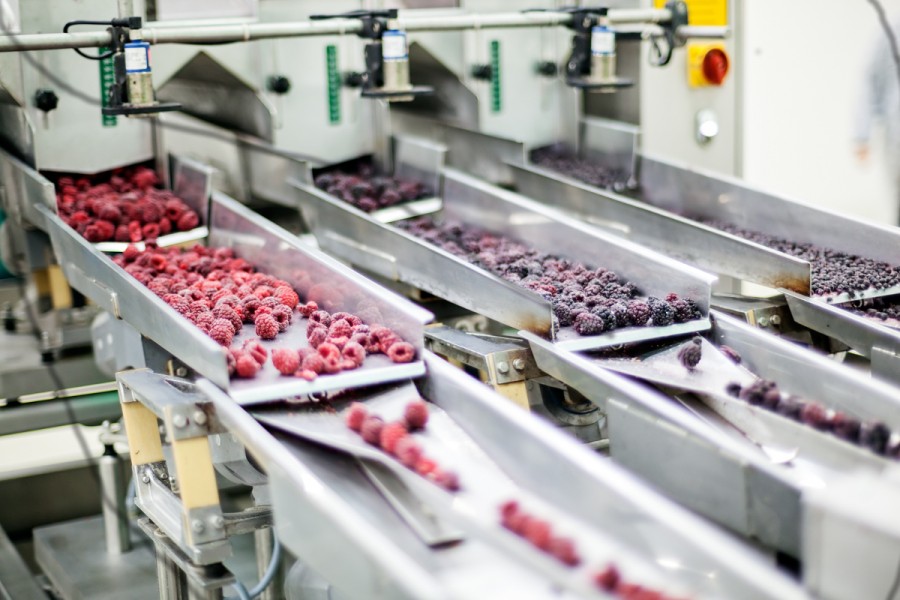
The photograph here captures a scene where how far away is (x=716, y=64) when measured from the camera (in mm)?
3660

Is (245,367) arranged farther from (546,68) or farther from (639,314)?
(546,68)

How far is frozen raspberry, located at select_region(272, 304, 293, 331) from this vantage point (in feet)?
7.59

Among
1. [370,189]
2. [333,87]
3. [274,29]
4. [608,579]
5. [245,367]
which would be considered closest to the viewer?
[608,579]

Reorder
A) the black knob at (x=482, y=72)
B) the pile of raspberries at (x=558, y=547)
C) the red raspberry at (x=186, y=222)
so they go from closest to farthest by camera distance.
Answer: the pile of raspberries at (x=558, y=547) → the red raspberry at (x=186, y=222) → the black knob at (x=482, y=72)

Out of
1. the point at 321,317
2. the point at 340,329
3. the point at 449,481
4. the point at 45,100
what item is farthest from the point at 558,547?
the point at 45,100

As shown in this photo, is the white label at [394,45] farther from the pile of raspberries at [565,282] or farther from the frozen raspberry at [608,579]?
the frozen raspberry at [608,579]

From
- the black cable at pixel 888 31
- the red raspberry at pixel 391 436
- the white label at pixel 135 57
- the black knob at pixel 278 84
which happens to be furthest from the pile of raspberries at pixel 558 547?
the black cable at pixel 888 31

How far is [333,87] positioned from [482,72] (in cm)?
56

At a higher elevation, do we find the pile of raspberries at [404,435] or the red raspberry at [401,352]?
the red raspberry at [401,352]

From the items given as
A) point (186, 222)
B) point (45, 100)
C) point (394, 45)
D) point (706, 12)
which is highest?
point (706, 12)

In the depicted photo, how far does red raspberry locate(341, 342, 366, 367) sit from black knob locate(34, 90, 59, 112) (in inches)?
59.8

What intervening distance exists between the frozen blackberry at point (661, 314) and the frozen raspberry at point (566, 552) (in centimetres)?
91

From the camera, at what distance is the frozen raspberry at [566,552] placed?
1503 mm

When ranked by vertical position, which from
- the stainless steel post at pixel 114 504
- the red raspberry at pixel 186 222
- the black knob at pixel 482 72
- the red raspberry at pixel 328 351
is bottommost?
the stainless steel post at pixel 114 504
